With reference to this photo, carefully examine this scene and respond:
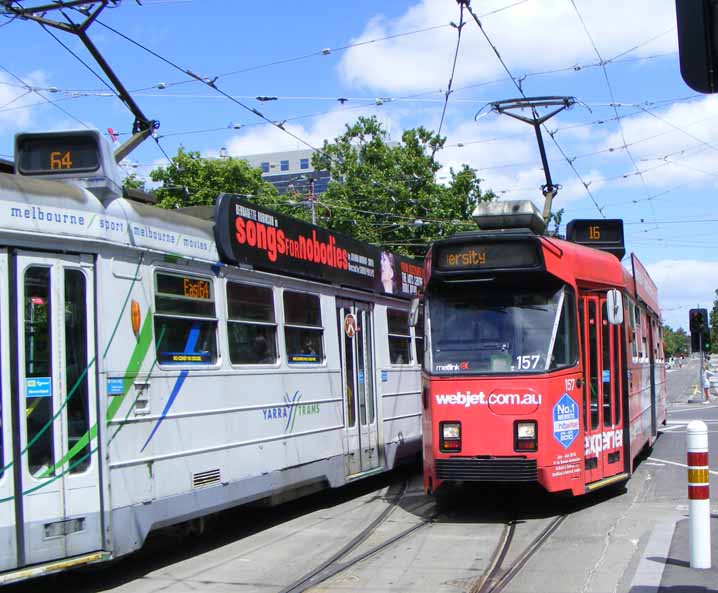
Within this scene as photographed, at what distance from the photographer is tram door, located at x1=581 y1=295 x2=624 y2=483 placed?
10.2 metres

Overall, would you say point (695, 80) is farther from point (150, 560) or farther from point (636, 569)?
point (150, 560)

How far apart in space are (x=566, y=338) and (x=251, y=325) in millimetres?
3352

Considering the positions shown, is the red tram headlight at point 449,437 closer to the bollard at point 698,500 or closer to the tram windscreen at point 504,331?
the tram windscreen at point 504,331

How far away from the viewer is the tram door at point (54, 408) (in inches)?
255

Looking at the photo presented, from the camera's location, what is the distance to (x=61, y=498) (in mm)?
6652

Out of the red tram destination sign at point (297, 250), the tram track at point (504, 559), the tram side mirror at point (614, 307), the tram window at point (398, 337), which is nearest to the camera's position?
the tram track at point (504, 559)

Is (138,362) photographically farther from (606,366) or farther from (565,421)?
(606,366)

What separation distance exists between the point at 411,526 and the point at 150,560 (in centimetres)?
282

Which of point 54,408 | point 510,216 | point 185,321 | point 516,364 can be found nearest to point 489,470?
point 516,364

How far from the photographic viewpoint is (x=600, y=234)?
1569 cm

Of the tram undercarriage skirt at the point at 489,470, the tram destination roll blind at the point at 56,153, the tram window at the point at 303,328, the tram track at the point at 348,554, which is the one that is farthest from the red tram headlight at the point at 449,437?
the tram destination roll blind at the point at 56,153

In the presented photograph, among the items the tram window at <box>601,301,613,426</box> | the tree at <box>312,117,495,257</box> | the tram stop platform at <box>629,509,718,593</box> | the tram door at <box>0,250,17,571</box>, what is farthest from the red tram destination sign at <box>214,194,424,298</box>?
the tree at <box>312,117,495,257</box>

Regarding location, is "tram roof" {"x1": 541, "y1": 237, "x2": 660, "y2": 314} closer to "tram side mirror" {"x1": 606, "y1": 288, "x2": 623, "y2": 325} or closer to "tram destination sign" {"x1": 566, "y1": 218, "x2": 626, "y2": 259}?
"tram side mirror" {"x1": 606, "y1": 288, "x2": 623, "y2": 325}

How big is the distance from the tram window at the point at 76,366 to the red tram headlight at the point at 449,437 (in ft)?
13.3
